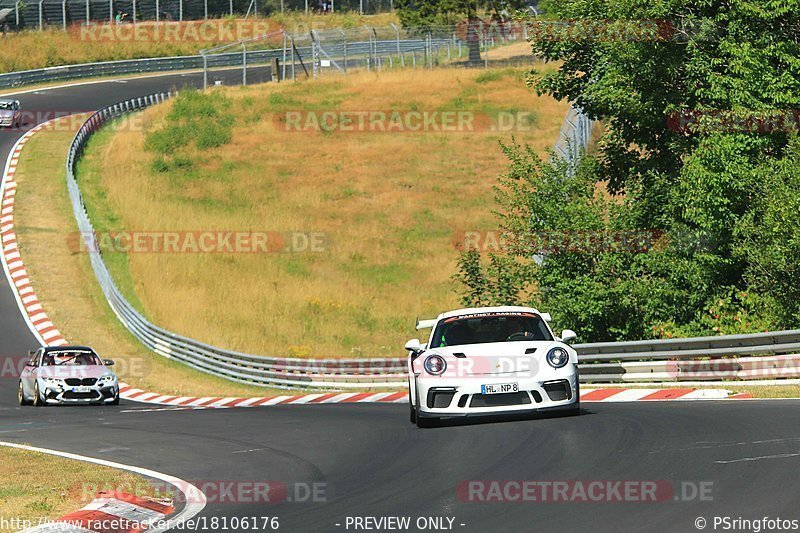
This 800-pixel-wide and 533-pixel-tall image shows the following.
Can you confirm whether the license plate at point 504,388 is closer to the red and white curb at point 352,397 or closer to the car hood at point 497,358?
the car hood at point 497,358

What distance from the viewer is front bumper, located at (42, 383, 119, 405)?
82.4 ft

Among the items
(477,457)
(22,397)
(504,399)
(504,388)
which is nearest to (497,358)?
(504,388)

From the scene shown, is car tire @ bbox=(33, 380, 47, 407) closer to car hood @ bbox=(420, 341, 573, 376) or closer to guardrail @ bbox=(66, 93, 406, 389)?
guardrail @ bbox=(66, 93, 406, 389)

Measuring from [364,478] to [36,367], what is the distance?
16366mm

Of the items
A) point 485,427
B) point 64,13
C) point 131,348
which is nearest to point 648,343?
point 485,427

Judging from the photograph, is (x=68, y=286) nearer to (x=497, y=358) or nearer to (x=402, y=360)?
(x=402, y=360)

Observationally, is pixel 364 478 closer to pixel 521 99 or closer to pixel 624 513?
A: pixel 624 513

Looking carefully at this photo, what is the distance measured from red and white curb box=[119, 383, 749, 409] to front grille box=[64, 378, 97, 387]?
1859mm

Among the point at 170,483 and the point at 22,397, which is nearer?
the point at 170,483

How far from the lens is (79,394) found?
25.2m

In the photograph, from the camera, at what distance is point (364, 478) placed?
1077 cm

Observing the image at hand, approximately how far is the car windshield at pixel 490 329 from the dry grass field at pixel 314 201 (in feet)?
66.2

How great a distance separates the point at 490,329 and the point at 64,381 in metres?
13.0

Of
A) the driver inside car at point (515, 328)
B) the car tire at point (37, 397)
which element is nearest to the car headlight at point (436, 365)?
the driver inside car at point (515, 328)
